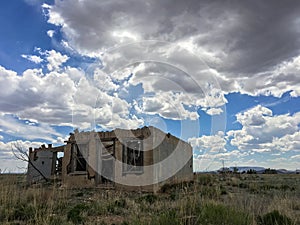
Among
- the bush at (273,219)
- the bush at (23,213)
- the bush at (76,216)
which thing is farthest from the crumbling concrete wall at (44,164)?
the bush at (273,219)

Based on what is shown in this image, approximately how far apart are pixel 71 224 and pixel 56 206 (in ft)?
7.62

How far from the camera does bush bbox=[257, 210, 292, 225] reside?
5.46 meters

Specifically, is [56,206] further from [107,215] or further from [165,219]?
[165,219]

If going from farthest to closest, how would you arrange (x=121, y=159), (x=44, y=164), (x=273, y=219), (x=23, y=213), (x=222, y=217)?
(x=44, y=164) → (x=121, y=159) → (x=23, y=213) → (x=273, y=219) → (x=222, y=217)

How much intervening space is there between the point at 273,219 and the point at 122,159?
28.5ft

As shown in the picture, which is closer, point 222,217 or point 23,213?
point 222,217

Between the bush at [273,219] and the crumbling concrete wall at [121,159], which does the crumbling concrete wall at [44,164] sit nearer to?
the crumbling concrete wall at [121,159]

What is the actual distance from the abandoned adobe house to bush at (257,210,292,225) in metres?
7.17

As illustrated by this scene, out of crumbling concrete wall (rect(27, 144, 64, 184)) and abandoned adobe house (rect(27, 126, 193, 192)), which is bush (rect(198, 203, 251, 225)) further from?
crumbling concrete wall (rect(27, 144, 64, 184))

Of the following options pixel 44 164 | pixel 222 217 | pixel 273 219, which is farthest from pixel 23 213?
pixel 44 164

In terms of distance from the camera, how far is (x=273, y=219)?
564 centimetres

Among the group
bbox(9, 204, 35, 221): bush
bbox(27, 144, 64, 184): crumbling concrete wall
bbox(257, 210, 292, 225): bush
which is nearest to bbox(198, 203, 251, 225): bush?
bbox(257, 210, 292, 225): bush

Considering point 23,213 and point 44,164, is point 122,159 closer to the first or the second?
point 23,213

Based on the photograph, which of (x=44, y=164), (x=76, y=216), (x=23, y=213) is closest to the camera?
(x=76, y=216)
